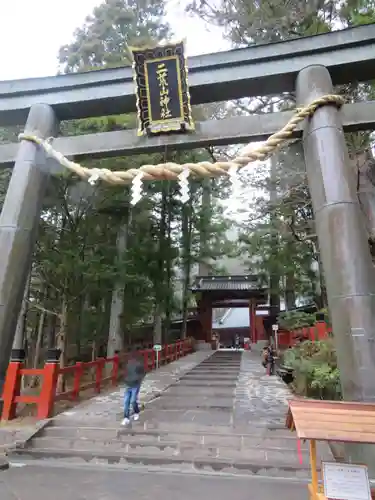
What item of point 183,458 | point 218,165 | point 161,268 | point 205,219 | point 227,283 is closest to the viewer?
point 218,165

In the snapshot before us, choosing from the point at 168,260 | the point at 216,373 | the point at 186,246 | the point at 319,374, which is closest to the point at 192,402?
the point at 319,374

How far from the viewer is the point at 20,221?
5.54m

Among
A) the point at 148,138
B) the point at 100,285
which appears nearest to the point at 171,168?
the point at 148,138

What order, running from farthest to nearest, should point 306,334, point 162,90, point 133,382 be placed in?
1. point 306,334
2. point 133,382
3. point 162,90

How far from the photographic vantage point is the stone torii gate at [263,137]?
14.1ft

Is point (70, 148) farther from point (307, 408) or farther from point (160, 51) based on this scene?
point (307, 408)

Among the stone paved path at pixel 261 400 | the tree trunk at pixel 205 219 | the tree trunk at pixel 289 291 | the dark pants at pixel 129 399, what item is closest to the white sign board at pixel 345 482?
the stone paved path at pixel 261 400

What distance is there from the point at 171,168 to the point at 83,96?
252 centimetres

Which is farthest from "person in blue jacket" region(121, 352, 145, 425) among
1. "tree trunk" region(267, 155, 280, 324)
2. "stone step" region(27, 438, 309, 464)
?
"tree trunk" region(267, 155, 280, 324)

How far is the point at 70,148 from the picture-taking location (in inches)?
237

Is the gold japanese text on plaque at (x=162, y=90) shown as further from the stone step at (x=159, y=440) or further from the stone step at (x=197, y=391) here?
the stone step at (x=197, y=391)

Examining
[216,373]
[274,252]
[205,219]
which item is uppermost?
[205,219]

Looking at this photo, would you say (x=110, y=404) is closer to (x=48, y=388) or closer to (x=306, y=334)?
(x=48, y=388)

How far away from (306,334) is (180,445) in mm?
8571
